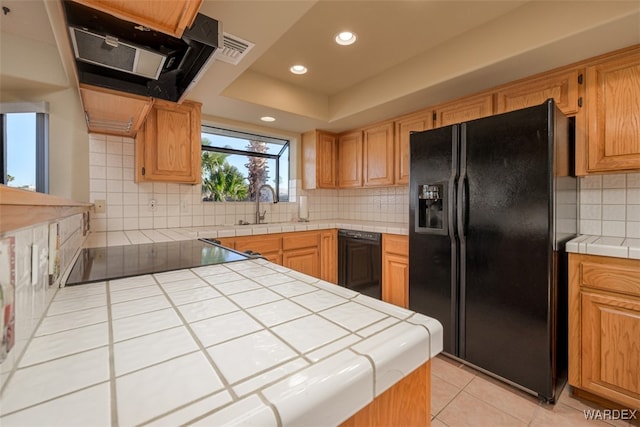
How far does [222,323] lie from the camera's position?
1.74 ft

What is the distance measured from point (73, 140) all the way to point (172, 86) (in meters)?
1.35

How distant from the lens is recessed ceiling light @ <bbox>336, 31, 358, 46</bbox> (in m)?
2.00

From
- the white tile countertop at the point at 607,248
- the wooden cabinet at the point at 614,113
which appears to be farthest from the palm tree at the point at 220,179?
the wooden cabinet at the point at 614,113

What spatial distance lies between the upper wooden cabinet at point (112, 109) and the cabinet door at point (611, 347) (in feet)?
8.60

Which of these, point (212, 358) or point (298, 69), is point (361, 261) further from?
point (212, 358)

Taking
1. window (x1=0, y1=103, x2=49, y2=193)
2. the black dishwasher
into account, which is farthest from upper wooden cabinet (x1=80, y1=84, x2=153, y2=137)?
the black dishwasher

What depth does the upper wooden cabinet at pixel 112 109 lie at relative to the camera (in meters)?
1.39

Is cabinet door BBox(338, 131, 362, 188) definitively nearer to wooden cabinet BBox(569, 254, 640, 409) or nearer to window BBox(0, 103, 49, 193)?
wooden cabinet BBox(569, 254, 640, 409)

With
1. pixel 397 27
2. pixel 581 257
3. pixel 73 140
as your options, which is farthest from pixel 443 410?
pixel 73 140

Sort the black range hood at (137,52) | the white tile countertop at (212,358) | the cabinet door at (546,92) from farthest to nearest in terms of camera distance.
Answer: the cabinet door at (546,92) < the black range hood at (137,52) < the white tile countertop at (212,358)

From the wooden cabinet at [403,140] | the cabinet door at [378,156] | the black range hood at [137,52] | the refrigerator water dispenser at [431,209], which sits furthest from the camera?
the cabinet door at [378,156]

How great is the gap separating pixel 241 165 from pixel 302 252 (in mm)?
1244

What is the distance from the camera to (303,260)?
112 inches

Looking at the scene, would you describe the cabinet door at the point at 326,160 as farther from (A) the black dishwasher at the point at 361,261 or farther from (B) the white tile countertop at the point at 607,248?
(B) the white tile countertop at the point at 607,248
